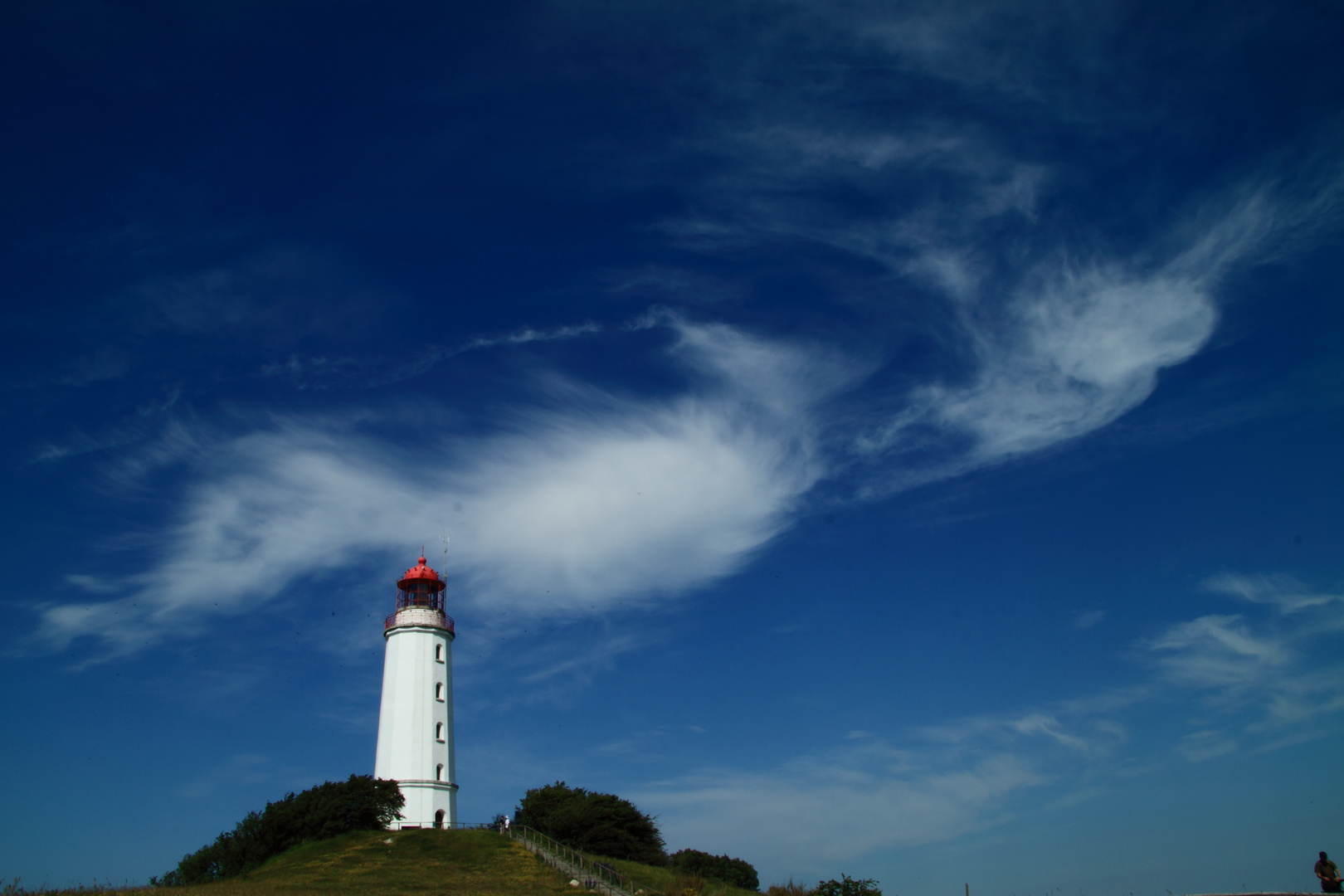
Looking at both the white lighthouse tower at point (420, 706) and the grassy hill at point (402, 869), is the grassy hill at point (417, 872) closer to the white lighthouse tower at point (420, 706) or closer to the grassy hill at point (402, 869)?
the grassy hill at point (402, 869)

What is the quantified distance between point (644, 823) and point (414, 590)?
2087 centimetres

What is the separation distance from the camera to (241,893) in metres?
29.2

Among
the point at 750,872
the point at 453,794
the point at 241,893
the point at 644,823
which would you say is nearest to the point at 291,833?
the point at 453,794

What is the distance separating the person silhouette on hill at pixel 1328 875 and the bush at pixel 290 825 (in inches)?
1562

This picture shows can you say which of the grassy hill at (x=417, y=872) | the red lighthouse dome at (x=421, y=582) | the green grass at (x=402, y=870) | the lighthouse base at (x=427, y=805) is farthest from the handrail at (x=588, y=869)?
the red lighthouse dome at (x=421, y=582)

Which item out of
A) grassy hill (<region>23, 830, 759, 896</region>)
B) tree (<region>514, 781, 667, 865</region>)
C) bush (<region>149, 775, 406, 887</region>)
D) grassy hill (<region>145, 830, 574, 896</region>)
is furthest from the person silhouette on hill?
bush (<region>149, 775, 406, 887</region>)

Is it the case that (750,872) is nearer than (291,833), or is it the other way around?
(291,833)

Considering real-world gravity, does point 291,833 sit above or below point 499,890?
above

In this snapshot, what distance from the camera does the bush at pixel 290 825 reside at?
42.0m

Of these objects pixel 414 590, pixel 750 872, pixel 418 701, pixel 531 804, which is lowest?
pixel 750 872

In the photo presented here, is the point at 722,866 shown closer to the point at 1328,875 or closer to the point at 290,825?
the point at 290,825

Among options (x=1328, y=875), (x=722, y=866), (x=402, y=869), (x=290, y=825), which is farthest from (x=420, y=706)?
(x=1328, y=875)

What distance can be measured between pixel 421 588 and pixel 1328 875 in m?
48.6

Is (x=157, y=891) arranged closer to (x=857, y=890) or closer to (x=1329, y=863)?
(x=857, y=890)
